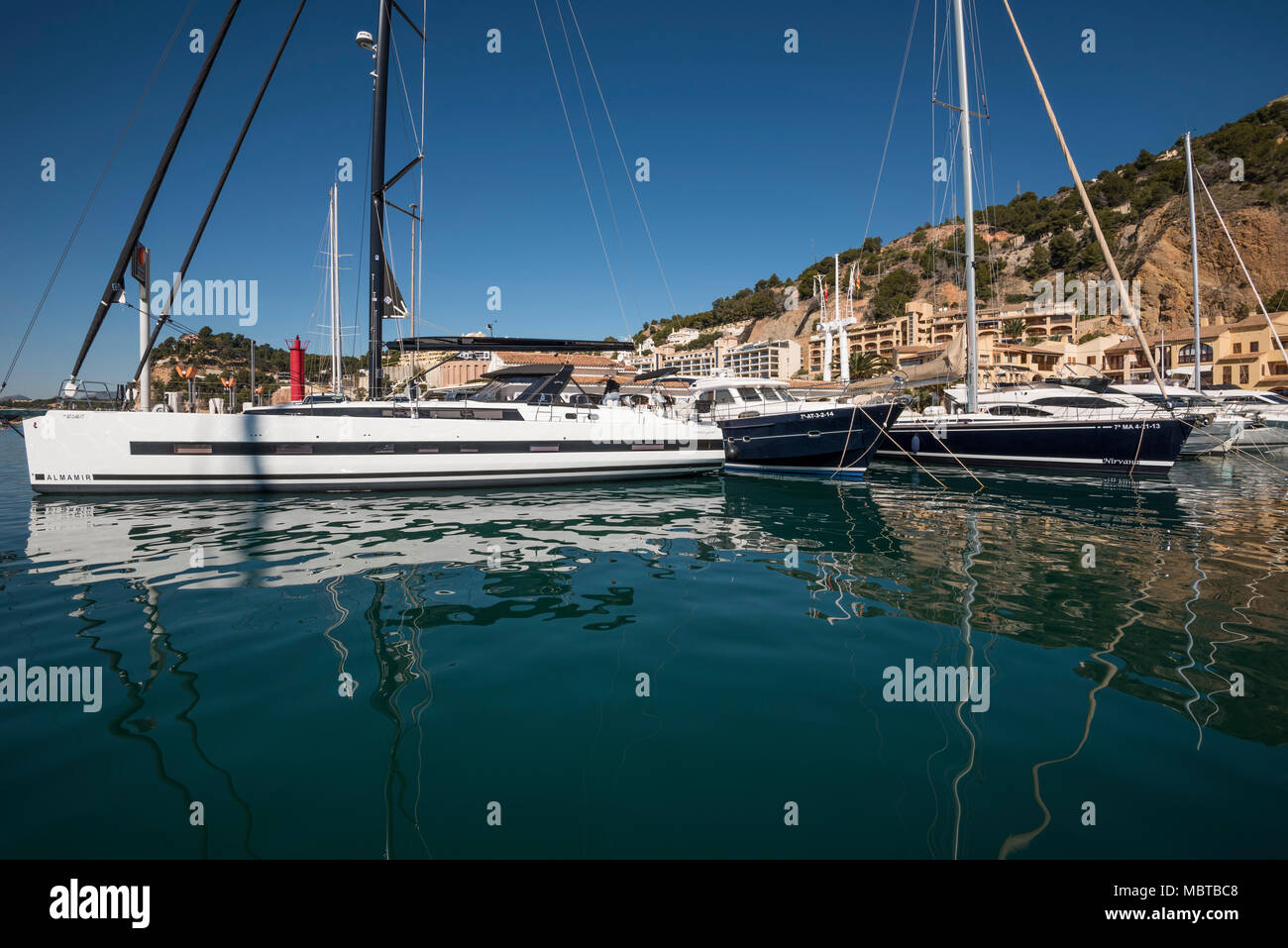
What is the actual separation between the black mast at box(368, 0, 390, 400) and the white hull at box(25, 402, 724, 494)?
1002 millimetres

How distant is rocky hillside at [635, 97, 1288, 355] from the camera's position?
63250mm

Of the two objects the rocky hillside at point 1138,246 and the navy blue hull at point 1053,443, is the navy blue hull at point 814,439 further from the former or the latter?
the rocky hillside at point 1138,246

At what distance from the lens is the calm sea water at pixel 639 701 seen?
7.91 ft

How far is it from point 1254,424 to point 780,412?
75.1 ft

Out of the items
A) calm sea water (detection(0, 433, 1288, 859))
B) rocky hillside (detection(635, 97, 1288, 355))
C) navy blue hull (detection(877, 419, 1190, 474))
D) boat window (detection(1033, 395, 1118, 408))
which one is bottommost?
calm sea water (detection(0, 433, 1288, 859))

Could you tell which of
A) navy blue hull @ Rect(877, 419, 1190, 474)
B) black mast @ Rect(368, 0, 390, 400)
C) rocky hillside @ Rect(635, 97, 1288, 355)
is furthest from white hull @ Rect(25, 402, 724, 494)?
rocky hillside @ Rect(635, 97, 1288, 355)

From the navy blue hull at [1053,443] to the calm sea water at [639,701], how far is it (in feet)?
33.8

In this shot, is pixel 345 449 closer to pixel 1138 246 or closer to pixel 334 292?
pixel 334 292

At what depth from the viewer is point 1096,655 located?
4.20 m

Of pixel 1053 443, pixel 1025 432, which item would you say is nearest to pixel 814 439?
pixel 1025 432

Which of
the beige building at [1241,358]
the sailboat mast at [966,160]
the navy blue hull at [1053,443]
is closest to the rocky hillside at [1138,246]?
the sailboat mast at [966,160]

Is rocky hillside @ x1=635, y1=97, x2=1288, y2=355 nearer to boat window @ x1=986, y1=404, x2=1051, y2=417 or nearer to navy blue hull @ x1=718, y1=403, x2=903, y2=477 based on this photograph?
boat window @ x1=986, y1=404, x2=1051, y2=417

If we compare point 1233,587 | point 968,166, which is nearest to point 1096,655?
point 1233,587
